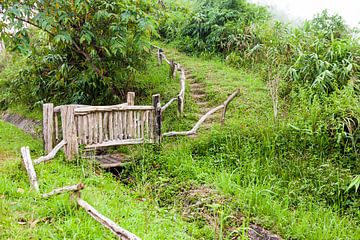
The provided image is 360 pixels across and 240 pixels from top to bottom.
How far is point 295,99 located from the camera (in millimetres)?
7812

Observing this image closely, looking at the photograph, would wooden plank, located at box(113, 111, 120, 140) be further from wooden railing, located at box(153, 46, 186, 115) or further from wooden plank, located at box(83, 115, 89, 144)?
wooden railing, located at box(153, 46, 186, 115)

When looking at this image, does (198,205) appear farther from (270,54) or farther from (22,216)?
(270,54)

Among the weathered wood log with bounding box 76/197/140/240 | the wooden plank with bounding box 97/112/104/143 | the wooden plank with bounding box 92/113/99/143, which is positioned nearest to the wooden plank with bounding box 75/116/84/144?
the wooden plank with bounding box 92/113/99/143

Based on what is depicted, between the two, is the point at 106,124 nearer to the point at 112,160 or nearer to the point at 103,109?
the point at 103,109

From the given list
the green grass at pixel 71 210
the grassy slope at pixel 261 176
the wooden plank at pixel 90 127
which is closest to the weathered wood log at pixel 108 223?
the green grass at pixel 71 210

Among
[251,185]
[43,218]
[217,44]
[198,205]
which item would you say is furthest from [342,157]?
[217,44]

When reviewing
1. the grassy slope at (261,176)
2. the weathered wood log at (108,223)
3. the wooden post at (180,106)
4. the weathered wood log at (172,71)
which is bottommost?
the grassy slope at (261,176)

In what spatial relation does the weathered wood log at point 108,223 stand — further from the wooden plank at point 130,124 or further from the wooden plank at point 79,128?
the wooden plank at point 130,124

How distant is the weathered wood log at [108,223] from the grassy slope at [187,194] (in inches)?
3.7

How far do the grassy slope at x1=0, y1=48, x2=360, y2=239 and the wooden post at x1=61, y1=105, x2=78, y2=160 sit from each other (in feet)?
0.73

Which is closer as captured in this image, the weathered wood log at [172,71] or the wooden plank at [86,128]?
the wooden plank at [86,128]

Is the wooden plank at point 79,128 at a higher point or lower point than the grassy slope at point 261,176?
higher

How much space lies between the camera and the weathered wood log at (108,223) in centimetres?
319

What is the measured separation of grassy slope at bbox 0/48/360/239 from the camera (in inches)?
152
